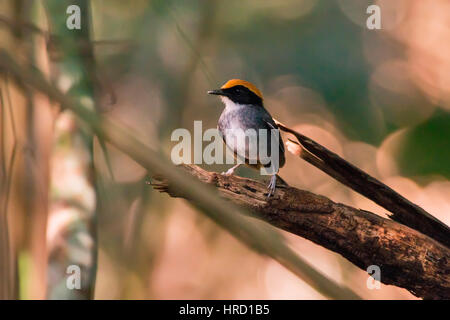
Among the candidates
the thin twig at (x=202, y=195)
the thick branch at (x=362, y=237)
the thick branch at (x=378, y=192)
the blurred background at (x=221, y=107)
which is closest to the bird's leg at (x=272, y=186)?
the thick branch at (x=362, y=237)

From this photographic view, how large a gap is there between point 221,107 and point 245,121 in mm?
1575

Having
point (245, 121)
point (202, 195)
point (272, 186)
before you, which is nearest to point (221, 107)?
point (245, 121)

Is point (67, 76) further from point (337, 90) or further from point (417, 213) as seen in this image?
point (337, 90)

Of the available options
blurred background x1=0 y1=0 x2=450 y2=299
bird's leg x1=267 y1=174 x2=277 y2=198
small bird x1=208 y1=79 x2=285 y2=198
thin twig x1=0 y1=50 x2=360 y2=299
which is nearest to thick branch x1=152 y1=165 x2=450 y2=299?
bird's leg x1=267 y1=174 x2=277 y2=198

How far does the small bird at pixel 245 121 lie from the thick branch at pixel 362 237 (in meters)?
0.18

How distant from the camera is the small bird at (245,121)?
6.84 ft

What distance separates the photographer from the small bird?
6.84 feet

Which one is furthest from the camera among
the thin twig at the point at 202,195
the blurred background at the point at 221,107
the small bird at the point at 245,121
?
the blurred background at the point at 221,107

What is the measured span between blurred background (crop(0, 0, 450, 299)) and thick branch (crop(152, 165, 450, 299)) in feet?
1.59

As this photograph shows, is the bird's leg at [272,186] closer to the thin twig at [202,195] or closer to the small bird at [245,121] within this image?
the small bird at [245,121]

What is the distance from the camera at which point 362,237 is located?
180 centimetres

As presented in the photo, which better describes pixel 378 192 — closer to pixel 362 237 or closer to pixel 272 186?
pixel 362 237

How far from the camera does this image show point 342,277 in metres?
3.32

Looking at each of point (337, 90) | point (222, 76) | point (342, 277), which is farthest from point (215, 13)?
point (342, 277)
